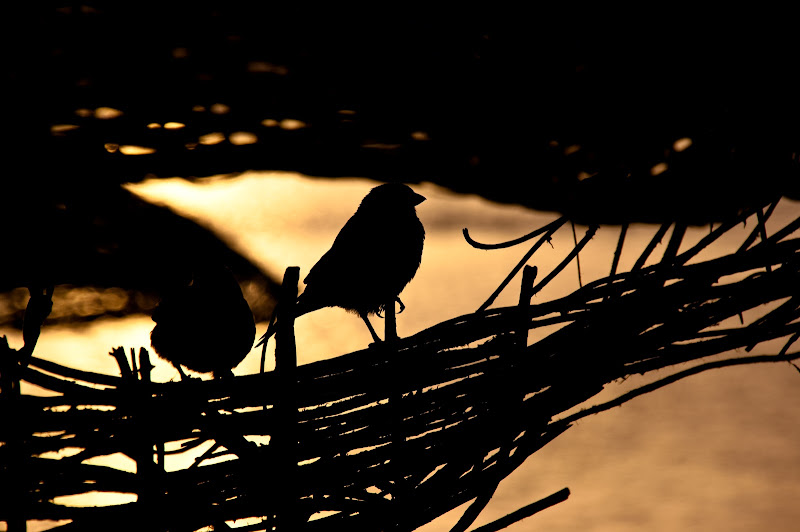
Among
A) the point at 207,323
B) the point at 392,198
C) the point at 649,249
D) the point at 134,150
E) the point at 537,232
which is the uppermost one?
the point at 134,150

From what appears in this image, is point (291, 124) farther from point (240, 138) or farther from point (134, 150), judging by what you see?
point (134, 150)

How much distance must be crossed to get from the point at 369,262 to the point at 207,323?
1151 mm

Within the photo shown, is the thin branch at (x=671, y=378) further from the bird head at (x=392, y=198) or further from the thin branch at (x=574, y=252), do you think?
the bird head at (x=392, y=198)

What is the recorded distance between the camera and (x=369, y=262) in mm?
3631

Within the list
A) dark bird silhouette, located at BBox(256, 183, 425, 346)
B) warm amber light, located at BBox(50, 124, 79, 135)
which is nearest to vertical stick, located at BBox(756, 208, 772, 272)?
dark bird silhouette, located at BBox(256, 183, 425, 346)

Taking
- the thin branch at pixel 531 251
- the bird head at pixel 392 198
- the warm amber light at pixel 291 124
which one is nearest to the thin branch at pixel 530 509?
the thin branch at pixel 531 251

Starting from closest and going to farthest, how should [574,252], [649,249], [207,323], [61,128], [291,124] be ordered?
1. [649,249]
2. [574,252]
3. [61,128]
4. [291,124]
5. [207,323]

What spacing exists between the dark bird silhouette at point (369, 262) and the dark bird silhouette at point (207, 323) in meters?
0.61

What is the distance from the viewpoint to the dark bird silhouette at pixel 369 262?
3617 mm

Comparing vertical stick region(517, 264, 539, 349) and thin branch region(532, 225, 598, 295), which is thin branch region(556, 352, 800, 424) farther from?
thin branch region(532, 225, 598, 295)

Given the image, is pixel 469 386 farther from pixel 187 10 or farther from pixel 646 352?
pixel 187 10

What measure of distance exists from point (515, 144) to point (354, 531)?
2472 millimetres

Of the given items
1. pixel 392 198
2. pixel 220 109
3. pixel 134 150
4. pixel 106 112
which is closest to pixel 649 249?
pixel 392 198

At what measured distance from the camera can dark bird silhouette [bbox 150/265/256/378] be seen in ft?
13.9
